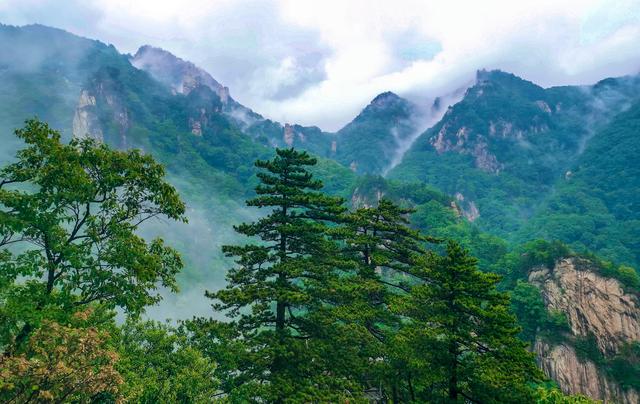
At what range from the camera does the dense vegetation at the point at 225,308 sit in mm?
11000

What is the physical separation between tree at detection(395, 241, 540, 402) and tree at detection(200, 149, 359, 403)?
333 centimetres

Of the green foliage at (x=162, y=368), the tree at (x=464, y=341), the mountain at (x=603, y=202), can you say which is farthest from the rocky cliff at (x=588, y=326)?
the mountain at (x=603, y=202)

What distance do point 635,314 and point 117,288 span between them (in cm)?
6392

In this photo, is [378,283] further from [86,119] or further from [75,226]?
[86,119]

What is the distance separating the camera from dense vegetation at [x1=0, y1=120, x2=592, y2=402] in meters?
11.0

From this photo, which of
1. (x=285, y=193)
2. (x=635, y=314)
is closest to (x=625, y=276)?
(x=635, y=314)

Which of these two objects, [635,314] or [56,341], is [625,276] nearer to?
[635,314]

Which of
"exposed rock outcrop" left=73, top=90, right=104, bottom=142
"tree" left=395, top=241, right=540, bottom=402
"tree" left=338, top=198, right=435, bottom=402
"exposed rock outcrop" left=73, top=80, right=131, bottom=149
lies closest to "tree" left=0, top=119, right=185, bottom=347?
"tree" left=338, top=198, right=435, bottom=402

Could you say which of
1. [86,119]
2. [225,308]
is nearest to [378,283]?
[225,308]

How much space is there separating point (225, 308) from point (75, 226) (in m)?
7.50

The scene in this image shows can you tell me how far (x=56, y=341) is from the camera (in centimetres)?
1038

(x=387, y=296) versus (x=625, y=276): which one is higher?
(x=625, y=276)

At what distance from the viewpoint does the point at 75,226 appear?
12.5 metres

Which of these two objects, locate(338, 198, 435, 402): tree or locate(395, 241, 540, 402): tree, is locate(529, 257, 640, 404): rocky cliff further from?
locate(395, 241, 540, 402): tree
